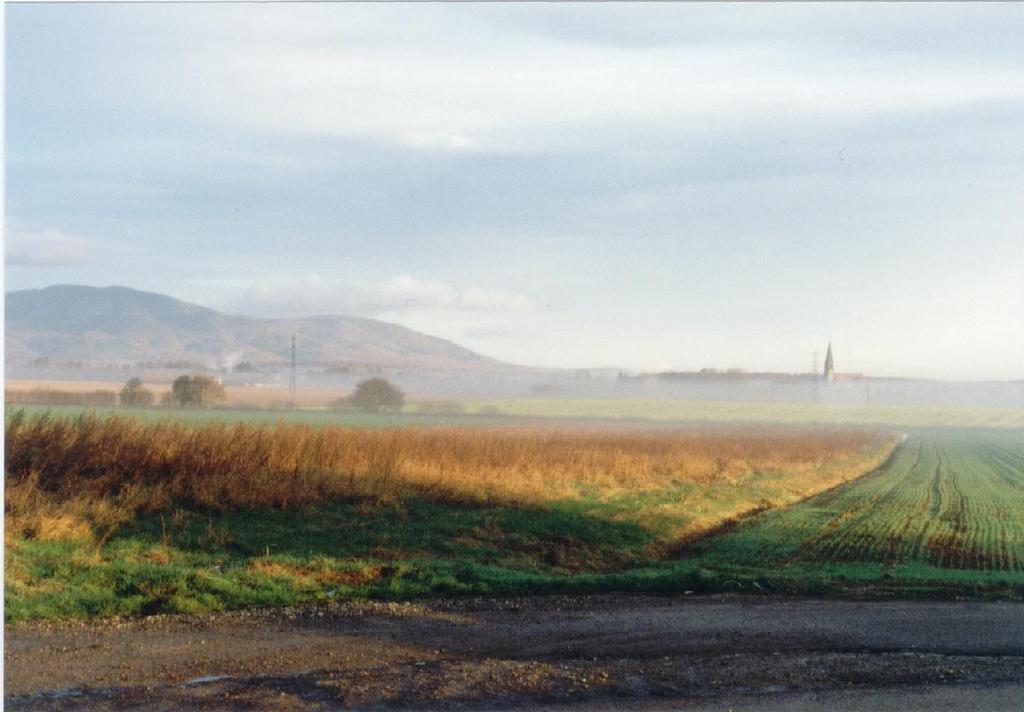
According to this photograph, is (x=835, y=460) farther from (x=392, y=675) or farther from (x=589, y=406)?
(x=392, y=675)

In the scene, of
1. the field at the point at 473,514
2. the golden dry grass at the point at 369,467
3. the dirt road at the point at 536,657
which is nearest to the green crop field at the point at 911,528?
the field at the point at 473,514

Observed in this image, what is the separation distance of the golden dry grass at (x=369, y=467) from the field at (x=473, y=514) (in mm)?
59

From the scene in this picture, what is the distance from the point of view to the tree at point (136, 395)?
31984 millimetres

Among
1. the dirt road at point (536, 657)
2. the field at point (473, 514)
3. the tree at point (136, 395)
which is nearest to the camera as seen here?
the dirt road at point (536, 657)

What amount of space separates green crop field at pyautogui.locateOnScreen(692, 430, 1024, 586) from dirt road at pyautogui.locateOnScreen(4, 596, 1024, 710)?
9.30 feet

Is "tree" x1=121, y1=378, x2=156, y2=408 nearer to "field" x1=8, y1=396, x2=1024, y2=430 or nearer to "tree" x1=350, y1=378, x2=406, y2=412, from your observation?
"field" x1=8, y1=396, x2=1024, y2=430

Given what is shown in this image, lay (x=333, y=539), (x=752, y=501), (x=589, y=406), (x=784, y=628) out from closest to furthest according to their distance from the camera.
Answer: (x=784, y=628) < (x=333, y=539) < (x=752, y=501) < (x=589, y=406)

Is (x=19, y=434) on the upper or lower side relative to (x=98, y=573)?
upper

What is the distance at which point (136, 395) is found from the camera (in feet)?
109

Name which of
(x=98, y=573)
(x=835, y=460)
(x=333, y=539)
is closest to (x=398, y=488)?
(x=333, y=539)

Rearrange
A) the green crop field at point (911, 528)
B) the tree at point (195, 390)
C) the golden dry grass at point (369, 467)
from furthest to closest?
the tree at point (195, 390) → the golden dry grass at point (369, 467) → the green crop field at point (911, 528)

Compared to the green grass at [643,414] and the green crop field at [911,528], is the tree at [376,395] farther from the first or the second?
the green crop field at [911,528]

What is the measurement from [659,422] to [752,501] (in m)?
4.20

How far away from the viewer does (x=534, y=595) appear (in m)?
13.1
